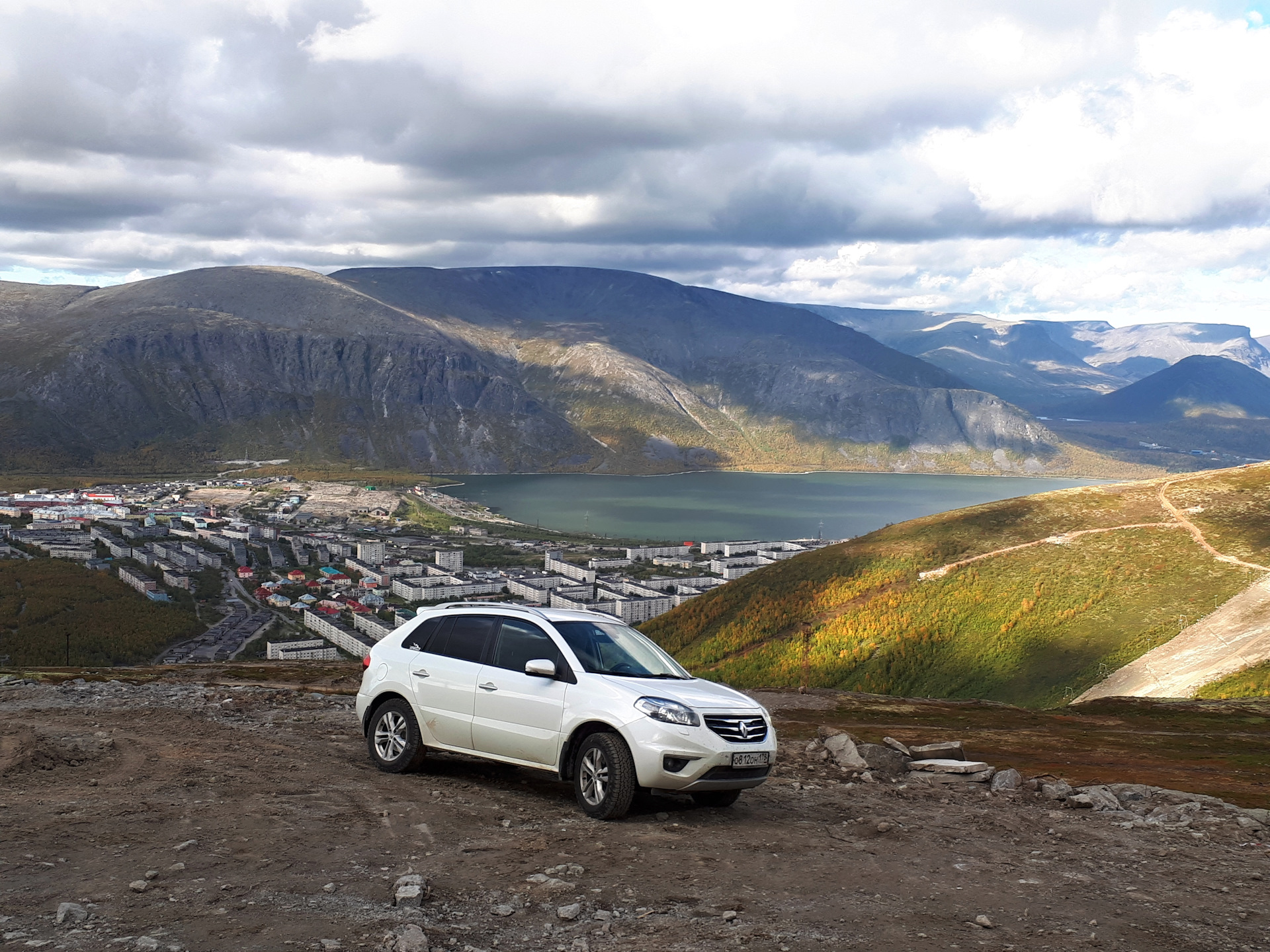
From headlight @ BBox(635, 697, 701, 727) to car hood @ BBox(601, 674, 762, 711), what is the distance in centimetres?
7

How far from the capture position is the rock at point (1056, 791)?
12594mm

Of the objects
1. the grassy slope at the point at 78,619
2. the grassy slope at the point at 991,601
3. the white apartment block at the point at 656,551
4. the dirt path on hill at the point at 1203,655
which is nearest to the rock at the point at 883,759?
the dirt path on hill at the point at 1203,655

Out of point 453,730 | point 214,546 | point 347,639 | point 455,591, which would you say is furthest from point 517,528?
point 453,730

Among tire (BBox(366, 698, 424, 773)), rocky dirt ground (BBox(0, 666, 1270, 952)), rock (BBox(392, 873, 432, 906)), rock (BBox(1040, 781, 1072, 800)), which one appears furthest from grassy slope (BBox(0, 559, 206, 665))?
rock (BBox(1040, 781, 1072, 800))

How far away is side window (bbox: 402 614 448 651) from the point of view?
1220cm

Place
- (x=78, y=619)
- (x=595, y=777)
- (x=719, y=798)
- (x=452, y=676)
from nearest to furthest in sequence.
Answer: (x=595, y=777) → (x=719, y=798) → (x=452, y=676) → (x=78, y=619)

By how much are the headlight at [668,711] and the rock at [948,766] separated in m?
5.76

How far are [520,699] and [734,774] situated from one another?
2531mm

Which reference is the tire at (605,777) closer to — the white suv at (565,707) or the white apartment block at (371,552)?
the white suv at (565,707)

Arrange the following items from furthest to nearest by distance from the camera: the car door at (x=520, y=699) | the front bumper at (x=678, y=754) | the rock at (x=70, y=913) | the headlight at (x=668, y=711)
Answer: the car door at (x=520, y=699) → the headlight at (x=668, y=711) → the front bumper at (x=678, y=754) → the rock at (x=70, y=913)

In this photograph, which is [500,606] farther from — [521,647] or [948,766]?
[948,766]

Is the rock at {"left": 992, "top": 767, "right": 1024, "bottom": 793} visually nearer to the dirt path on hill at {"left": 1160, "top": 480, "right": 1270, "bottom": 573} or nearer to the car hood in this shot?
the car hood

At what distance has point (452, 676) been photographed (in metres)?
11.6

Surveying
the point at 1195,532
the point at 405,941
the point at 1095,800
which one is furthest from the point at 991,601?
the point at 405,941
